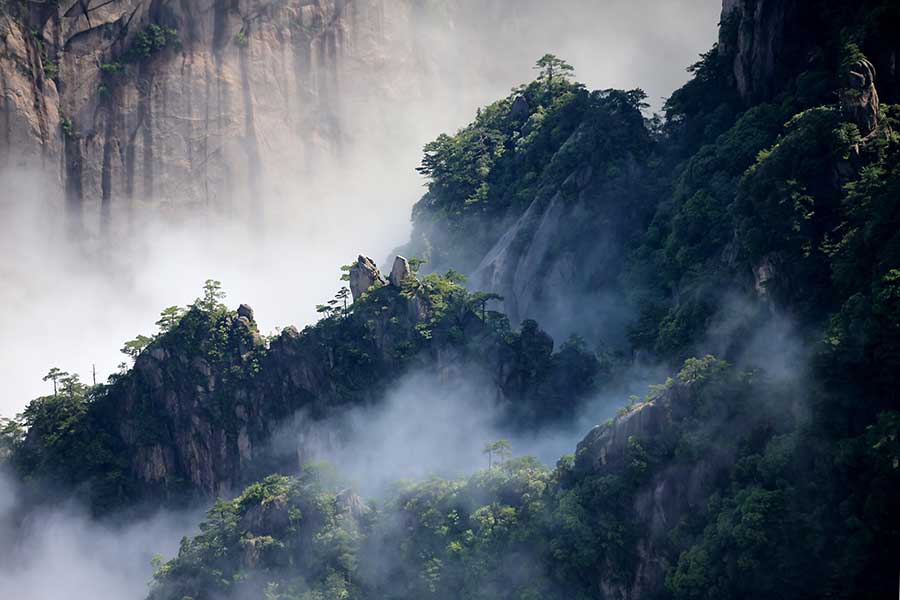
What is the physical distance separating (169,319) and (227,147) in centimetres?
2096

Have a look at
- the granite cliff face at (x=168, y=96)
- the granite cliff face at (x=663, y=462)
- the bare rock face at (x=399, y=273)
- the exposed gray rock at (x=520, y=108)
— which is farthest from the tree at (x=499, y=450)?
the granite cliff face at (x=168, y=96)

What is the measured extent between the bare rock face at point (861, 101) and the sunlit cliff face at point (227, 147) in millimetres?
40129

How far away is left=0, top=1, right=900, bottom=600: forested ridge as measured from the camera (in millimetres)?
94312

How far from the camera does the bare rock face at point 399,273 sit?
11788cm

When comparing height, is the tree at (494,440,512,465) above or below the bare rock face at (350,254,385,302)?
below

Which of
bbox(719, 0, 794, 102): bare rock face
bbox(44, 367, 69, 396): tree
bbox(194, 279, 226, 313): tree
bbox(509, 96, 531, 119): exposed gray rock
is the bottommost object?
bbox(44, 367, 69, 396): tree

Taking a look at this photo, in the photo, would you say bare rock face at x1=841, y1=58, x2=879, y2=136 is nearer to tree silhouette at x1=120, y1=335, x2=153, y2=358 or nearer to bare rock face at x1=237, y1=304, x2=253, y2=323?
bare rock face at x1=237, y1=304, x2=253, y2=323

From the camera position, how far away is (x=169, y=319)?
121m

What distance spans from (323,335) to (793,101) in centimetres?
2825

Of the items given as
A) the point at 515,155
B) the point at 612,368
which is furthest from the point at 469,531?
the point at 515,155

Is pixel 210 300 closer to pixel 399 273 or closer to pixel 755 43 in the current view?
pixel 399 273

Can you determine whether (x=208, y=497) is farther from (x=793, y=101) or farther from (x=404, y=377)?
(x=793, y=101)

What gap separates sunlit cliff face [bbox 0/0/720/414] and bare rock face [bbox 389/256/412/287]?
15.6 m

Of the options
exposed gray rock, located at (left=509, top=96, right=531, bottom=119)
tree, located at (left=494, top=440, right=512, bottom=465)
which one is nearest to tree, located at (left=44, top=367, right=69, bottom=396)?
tree, located at (left=494, top=440, right=512, bottom=465)
